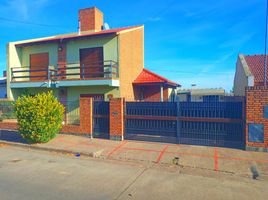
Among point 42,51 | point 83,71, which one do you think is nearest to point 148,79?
point 83,71

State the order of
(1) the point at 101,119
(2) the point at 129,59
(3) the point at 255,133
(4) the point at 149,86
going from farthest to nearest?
(4) the point at 149,86 → (2) the point at 129,59 → (1) the point at 101,119 → (3) the point at 255,133

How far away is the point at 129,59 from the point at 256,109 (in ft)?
29.6

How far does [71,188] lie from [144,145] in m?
4.30

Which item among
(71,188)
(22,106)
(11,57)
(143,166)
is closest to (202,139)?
(143,166)

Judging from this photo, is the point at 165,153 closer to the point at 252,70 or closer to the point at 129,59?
the point at 129,59

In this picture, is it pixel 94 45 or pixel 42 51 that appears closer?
pixel 94 45

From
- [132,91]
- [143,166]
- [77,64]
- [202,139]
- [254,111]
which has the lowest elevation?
[143,166]

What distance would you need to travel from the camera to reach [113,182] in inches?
195

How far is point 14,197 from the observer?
4102 millimetres

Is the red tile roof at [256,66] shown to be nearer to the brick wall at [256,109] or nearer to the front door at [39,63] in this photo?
the brick wall at [256,109]

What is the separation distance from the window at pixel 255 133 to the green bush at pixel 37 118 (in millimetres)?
7995

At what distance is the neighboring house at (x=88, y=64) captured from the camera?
12742 mm

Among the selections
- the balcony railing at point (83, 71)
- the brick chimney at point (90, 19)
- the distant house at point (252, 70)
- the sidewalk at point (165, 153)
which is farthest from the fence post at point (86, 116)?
the distant house at point (252, 70)

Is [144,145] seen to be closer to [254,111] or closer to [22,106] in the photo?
[254,111]
